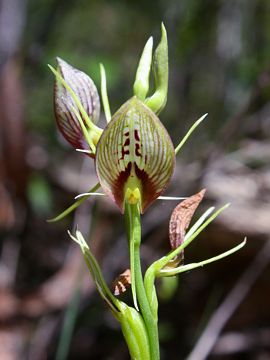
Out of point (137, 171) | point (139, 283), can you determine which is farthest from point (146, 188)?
point (139, 283)

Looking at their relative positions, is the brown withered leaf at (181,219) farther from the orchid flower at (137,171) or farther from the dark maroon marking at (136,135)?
the dark maroon marking at (136,135)

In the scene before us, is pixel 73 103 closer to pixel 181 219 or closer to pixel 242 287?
pixel 181 219

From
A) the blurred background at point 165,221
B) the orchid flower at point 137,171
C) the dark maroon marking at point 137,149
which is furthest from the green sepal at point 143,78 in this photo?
the blurred background at point 165,221

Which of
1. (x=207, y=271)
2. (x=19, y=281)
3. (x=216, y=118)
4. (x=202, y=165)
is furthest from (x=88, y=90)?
(x=216, y=118)

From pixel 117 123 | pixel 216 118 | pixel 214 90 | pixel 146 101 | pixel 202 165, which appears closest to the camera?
pixel 117 123

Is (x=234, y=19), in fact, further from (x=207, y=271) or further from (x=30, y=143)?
(x=207, y=271)

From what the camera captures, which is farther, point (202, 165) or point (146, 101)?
point (202, 165)

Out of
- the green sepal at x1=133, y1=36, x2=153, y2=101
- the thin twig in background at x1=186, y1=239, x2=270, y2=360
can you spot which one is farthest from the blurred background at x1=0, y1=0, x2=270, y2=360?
the green sepal at x1=133, y1=36, x2=153, y2=101
